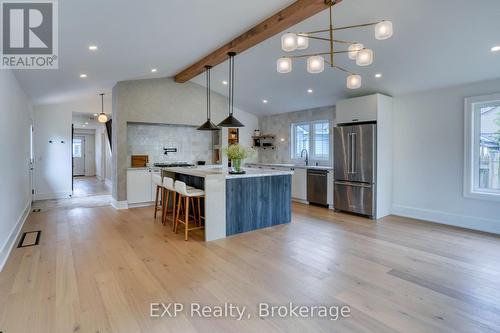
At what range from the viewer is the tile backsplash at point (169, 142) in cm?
693

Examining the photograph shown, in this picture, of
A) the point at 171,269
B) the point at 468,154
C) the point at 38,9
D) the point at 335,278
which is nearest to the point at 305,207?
the point at 468,154

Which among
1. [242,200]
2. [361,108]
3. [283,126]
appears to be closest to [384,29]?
[242,200]

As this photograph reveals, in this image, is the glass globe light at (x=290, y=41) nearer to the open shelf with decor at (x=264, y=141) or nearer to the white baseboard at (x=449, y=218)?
the white baseboard at (x=449, y=218)

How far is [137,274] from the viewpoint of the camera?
9.53ft

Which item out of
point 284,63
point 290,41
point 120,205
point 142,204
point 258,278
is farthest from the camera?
point 142,204

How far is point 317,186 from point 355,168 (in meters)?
1.18

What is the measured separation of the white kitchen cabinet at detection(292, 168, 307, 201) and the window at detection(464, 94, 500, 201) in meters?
3.21

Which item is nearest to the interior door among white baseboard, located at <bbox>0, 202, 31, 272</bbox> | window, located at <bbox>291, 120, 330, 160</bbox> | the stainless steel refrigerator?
white baseboard, located at <bbox>0, 202, 31, 272</bbox>

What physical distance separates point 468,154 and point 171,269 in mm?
5094

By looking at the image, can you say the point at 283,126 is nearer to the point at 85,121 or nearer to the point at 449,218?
the point at 449,218

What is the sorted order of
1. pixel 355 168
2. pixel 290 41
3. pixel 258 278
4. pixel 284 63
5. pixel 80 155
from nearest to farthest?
pixel 290 41 → pixel 258 278 → pixel 284 63 → pixel 355 168 → pixel 80 155

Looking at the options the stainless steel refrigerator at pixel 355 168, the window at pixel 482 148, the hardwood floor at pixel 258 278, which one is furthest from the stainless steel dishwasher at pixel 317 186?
the window at pixel 482 148

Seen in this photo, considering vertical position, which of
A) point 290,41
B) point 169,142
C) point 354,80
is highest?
point 290,41

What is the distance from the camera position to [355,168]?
18.2ft
